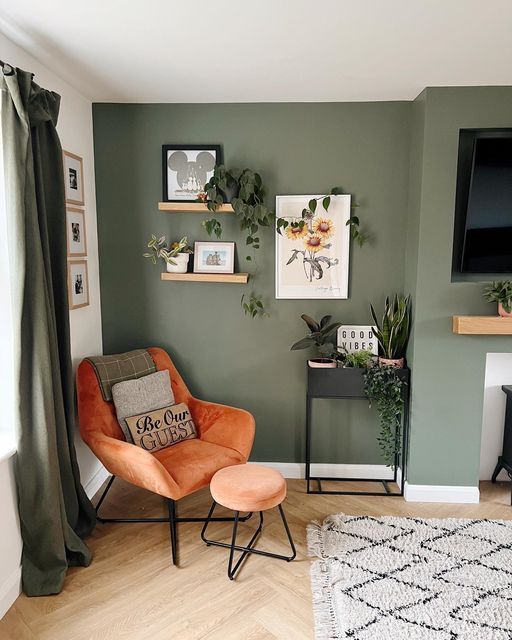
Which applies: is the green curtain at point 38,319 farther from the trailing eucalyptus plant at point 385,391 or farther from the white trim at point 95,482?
the trailing eucalyptus plant at point 385,391

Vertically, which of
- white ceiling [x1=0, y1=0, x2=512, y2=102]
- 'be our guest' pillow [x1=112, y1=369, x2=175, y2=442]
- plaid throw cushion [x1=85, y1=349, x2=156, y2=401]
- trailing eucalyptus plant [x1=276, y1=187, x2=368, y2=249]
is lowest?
'be our guest' pillow [x1=112, y1=369, x2=175, y2=442]

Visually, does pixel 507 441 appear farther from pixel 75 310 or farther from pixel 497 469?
pixel 75 310

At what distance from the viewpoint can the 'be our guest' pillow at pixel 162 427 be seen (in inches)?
113

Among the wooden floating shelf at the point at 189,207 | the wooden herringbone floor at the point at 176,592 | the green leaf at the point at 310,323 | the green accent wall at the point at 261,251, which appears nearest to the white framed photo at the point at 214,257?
the green accent wall at the point at 261,251

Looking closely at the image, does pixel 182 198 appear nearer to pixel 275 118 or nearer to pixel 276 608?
pixel 275 118

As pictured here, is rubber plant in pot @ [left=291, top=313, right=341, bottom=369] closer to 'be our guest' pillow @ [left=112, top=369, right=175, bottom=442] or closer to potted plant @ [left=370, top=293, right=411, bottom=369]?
potted plant @ [left=370, top=293, right=411, bottom=369]

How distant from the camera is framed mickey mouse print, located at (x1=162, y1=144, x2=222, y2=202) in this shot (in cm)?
322

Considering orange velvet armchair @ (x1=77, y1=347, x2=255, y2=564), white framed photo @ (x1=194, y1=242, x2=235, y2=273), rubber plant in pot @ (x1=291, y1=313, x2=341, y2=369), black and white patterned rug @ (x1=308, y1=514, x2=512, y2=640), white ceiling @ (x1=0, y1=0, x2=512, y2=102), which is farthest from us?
white framed photo @ (x1=194, y1=242, x2=235, y2=273)

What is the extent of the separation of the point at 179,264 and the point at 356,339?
124 cm

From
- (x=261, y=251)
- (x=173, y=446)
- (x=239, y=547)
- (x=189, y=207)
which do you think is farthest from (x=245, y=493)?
(x=189, y=207)

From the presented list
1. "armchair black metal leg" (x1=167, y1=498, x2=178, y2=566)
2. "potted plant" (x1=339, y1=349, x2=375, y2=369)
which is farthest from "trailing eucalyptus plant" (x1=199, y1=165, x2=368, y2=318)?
"armchair black metal leg" (x1=167, y1=498, x2=178, y2=566)

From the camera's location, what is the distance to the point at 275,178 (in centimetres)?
324

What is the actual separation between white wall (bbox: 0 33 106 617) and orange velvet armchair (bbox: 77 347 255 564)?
21 centimetres

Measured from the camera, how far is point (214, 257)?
10.8ft
